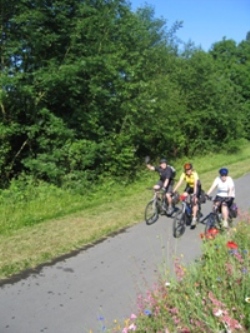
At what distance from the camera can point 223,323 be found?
292 centimetres

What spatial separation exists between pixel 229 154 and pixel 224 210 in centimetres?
2366

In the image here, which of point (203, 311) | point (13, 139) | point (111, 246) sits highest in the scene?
point (13, 139)

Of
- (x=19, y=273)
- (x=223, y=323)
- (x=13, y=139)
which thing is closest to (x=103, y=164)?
(x=13, y=139)

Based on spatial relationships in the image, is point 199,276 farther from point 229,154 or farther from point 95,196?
point 229,154

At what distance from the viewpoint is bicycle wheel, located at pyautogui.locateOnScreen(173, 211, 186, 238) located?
9.16 m

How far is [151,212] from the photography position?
1056 cm

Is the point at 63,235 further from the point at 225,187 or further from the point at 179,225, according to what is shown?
the point at 225,187

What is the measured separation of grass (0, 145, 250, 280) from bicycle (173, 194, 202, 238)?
1.36 meters

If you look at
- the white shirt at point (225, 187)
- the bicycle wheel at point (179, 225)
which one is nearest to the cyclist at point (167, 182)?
the bicycle wheel at point (179, 225)

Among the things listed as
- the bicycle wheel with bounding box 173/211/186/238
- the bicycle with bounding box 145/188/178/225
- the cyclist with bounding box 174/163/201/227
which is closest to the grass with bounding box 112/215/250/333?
the bicycle wheel with bounding box 173/211/186/238

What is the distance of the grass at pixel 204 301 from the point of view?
10.1 feet

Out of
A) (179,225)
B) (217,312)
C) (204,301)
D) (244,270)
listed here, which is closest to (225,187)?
(179,225)

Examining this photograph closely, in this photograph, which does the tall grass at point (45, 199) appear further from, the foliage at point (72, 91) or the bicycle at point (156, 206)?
the bicycle at point (156, 206)

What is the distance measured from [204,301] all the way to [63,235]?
573 centimetres
